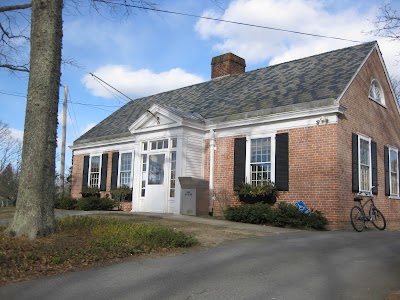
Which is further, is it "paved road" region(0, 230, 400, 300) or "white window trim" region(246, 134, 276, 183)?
"white window trim" region(246, 134, 276, 183)

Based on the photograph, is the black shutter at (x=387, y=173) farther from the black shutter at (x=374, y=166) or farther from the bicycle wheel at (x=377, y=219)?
the bicycle wheel at (x=377, y=219)

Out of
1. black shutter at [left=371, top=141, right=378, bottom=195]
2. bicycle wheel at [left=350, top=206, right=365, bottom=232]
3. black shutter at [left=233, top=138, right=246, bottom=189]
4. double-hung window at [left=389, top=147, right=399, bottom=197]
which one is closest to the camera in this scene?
bicycle wheel at [left=350, top=206, right=365, bottom=232]

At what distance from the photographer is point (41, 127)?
821 cm

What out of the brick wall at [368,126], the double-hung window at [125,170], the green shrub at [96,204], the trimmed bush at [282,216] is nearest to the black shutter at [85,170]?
the double-hung window at [125,170]

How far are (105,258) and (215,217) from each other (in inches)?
312

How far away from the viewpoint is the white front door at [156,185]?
1545 cm

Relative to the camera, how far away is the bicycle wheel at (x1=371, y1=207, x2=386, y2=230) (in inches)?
512

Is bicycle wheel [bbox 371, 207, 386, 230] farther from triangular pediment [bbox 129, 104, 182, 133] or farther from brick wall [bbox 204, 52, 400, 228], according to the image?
triangular pediment [bbox 129, 104, 182, 133]

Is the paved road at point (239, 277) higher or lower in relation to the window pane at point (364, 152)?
lower

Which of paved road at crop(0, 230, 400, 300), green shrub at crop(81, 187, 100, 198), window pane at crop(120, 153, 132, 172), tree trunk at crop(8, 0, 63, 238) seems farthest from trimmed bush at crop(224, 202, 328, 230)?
green shrub at crop(81, 187, 100, 198)

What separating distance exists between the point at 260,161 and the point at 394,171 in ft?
19.5

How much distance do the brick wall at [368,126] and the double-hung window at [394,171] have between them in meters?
0.32

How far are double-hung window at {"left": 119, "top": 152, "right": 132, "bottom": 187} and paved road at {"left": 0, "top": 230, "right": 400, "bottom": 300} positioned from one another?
11.5 metres

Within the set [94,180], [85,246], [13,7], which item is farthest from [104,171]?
[85,246]
